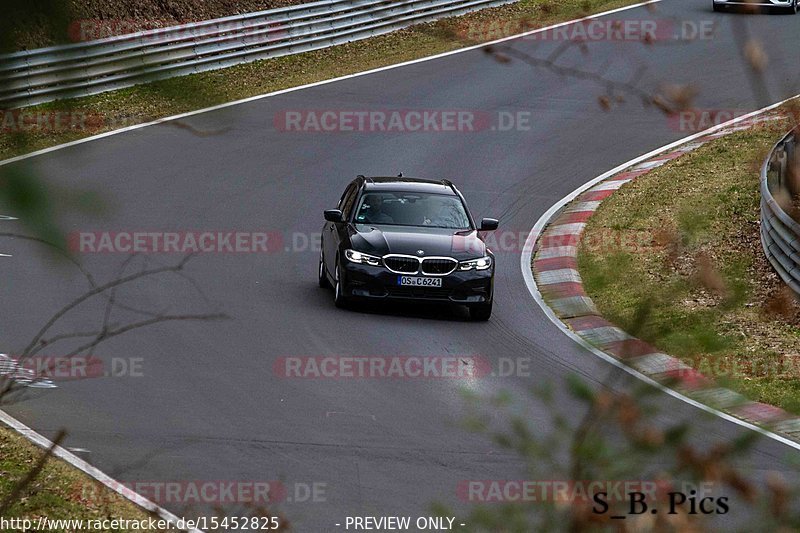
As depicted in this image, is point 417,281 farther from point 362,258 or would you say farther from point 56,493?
point 56,493

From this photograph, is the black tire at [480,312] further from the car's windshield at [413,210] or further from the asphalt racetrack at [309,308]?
the car's windshield at [413,210]

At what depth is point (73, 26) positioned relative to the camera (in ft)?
4.93

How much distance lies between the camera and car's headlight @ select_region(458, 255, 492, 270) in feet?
47.9

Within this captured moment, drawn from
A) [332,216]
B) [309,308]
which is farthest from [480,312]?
[332,216]

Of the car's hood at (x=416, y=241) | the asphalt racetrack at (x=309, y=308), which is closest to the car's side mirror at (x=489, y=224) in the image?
the car's hood at (x=416, y=241)

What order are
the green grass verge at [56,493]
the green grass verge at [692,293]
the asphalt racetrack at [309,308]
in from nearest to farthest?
the green grass verge at [692,293] → the asphalt racetrack at [309,308] → the green grass verge at [56,493]

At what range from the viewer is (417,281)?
14.5 m

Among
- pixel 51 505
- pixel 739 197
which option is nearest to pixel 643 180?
pixel 739 197

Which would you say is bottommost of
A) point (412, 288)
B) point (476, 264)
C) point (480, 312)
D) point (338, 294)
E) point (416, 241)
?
point (480, 312)

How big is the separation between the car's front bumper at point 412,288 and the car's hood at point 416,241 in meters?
0.29

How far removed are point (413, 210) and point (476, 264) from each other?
140 centimetres

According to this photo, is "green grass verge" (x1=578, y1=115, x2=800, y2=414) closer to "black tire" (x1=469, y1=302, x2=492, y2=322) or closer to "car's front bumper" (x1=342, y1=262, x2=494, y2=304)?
"car's front bumper" (x1=342, y1=262, x2=494, y2=304)

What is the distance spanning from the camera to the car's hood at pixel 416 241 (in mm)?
14703

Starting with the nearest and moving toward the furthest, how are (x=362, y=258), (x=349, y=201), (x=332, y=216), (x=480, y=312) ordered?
(x=362, y=258)
(x=480, y=312)
(x=332, y=216)
(x=349, y=201)
